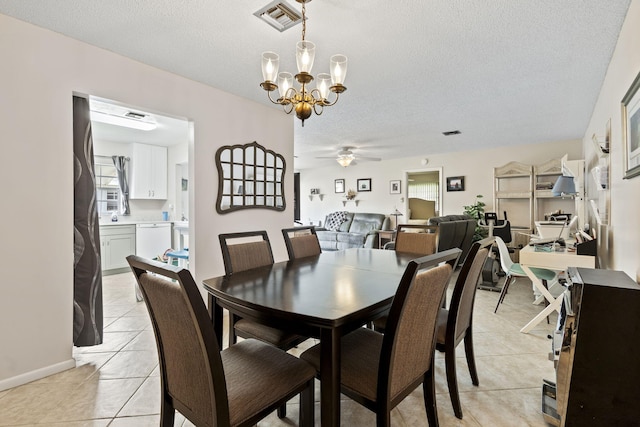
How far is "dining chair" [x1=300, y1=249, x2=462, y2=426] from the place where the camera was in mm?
1122

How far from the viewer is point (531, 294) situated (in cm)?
381

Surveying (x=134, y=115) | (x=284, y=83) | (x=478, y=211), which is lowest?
(x=478, y=211)

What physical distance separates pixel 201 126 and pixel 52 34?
3.84ft

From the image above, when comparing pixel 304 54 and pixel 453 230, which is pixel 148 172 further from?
pixel 453 230

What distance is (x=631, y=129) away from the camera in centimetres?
168

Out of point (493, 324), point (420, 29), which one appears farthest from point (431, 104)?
point (493, 324)

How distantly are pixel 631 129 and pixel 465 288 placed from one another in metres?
1.29

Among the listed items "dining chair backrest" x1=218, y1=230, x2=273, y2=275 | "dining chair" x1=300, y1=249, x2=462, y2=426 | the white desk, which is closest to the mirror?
"dining chair backrest" x1=218, y1=230, x2=273, y2=275

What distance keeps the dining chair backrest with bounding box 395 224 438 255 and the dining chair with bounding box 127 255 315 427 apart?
5.64ft

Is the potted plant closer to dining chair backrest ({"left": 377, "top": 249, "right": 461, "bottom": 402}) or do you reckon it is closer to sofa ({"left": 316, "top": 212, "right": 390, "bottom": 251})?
sofa ({"left": 316, "top": 212, "right": 390, "bottom": 251})

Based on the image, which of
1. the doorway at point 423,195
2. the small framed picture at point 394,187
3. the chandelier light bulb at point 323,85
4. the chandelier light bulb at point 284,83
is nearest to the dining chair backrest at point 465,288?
the chandelier light bulb at point 323,85

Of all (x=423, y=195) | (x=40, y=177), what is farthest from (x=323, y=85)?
(x=423, y=195)

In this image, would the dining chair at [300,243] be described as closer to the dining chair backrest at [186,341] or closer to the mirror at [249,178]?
the mirror at [249,178]

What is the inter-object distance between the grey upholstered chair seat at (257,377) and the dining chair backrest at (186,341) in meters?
0.08
